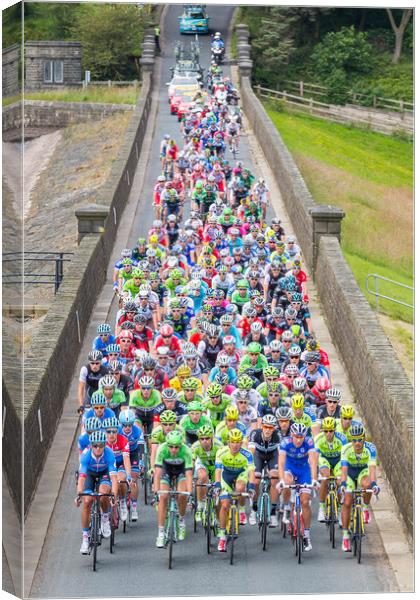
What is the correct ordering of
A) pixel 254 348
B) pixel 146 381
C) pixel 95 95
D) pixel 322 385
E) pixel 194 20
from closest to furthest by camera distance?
1. pixel 146 381
2. pixel 322 385
3. pixel 254 348
4. pixel 95 95
5. pixel 194 20

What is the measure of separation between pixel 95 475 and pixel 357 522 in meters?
3.25

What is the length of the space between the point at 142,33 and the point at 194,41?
26.0 ft

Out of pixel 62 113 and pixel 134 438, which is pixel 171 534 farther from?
pixel 62 113

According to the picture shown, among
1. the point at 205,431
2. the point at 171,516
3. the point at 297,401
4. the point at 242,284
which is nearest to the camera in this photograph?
the point at 171,516

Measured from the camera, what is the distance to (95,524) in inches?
707

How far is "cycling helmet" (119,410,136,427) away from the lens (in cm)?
1903

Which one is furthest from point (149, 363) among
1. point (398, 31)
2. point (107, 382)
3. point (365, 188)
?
point (398, 31)

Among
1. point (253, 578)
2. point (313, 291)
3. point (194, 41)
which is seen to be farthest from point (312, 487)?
Result: point (194, 41)

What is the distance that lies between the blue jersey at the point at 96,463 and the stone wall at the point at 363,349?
3.78m

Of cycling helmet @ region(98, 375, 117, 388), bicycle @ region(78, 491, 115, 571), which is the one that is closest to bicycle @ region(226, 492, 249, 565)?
bicycle @ region(78, 491, 115, 571)

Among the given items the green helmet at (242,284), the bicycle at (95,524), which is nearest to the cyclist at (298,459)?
the bicycle at (95,524)

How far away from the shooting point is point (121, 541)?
737 inches

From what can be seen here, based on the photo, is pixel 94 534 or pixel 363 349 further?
pixel 363 349

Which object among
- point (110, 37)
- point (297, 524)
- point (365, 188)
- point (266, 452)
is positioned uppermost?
point (110, 37)
